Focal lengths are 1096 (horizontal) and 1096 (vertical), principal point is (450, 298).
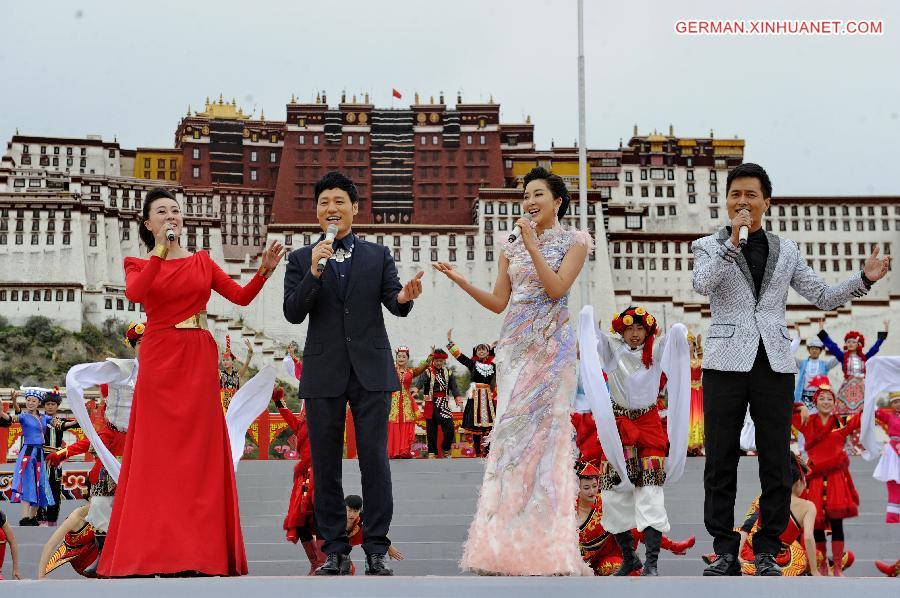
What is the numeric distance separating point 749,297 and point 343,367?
137 centimetres

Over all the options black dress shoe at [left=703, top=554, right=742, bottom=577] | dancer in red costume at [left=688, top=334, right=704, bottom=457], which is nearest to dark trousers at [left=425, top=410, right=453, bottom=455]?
dancer in red costume at [left=688, top=334, right=704, bottom=457]

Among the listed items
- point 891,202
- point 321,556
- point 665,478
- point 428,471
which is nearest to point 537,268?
point 665,478

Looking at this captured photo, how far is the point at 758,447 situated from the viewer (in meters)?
3.56

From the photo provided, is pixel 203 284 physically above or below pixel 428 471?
above

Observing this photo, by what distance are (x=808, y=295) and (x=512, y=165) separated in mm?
35297

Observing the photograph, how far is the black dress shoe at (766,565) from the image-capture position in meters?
3.41

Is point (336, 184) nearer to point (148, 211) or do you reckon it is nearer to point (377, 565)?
point (148, 211)

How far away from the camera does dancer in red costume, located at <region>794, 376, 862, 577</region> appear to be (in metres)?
5.63

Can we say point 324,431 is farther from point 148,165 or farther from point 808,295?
point 148,165

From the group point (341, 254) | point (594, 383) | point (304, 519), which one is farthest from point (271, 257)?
point (304, 519)

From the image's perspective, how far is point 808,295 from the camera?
3.69 m

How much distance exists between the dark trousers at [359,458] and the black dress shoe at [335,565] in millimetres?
20

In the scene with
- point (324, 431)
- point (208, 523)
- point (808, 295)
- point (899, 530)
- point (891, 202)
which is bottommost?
point (899, 530)

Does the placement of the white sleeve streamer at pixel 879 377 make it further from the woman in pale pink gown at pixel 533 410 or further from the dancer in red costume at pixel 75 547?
the dancer in red costume at pixel 75 547
